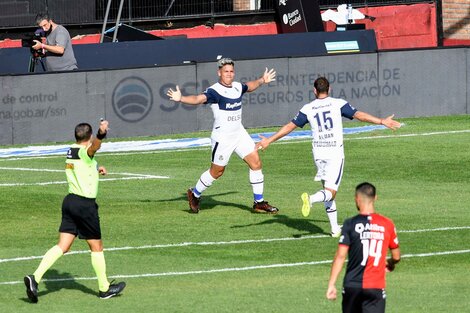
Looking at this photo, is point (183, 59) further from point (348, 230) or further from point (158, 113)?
point (348, 230)

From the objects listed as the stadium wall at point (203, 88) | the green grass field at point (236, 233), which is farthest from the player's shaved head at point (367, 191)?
the stadium wall at point (203, 88)

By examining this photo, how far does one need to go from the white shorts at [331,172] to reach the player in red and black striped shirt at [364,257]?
6622mm

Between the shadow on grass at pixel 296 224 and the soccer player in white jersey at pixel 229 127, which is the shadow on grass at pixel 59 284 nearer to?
the shadow on grass at pixel 296 224

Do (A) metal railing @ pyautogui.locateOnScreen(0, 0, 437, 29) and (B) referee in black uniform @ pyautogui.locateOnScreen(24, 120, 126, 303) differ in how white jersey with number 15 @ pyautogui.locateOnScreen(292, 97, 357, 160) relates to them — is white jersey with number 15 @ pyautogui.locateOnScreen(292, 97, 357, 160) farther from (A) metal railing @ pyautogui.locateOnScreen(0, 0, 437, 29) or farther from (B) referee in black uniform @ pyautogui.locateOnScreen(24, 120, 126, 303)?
(A) metal railing @ pyautogui.locateOnScreen(0, 0, 437, 29)

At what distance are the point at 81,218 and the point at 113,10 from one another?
26.6 m

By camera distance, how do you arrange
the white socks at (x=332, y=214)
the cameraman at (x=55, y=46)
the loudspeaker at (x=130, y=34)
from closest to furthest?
1. the white socks at (x=332, y=214)
2. the cameraman at (x=55, y=46)
3. the loudspeaker at (x=130, y=34)

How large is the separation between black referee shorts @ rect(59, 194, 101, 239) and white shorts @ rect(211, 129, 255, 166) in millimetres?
5946

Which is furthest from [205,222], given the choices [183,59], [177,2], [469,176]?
[177,2]

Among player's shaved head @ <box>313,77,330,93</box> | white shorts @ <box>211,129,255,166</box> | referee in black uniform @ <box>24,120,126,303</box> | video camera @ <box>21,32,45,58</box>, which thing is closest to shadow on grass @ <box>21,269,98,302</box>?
referee in black uniform @ <box>24,120,126,303</box>

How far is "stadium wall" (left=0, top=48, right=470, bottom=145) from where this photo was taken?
29.5 m

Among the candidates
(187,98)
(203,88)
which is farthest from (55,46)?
(187,98)

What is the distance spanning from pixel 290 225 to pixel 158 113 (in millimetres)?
12497

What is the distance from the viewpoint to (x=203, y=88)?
31000 mm

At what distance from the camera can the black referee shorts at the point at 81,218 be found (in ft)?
45.3
